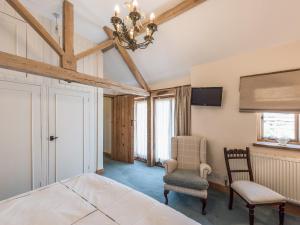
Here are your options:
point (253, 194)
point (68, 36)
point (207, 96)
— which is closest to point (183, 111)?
point (207, 96)

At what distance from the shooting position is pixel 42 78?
9.60ft

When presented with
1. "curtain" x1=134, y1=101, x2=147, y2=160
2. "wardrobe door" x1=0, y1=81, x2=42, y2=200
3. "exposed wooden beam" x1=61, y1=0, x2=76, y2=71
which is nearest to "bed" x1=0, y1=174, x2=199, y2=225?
"wardrobe door" x1=0, y1=81, x2=42, y2=200

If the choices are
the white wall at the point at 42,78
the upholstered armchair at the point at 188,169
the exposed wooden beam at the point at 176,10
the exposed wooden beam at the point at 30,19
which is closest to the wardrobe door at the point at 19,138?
the white wall at the point at 42,78

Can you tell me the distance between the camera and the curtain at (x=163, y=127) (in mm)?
4199

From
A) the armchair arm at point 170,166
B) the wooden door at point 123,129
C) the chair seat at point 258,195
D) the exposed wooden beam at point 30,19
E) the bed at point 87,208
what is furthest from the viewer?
the wooden door at point 123,129

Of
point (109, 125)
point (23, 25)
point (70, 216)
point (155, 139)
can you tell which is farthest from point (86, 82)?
point (109, 125)

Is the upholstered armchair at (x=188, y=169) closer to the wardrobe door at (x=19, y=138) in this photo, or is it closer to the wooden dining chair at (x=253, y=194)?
the wooden dining chair at (x=253, y=194)

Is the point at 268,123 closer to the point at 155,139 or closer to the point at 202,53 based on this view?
the point at 202,53

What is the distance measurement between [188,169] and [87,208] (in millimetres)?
2019

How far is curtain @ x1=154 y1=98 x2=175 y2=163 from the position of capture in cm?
Result: 420

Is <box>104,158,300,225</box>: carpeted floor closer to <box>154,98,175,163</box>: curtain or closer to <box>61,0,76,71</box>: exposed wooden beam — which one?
<box>154,98,175,163</box>: curtain

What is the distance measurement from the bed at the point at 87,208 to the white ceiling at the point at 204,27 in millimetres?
2679

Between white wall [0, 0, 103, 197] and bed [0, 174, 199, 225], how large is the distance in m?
1.60

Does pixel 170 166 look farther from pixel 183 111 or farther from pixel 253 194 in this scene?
pixel 183 111
